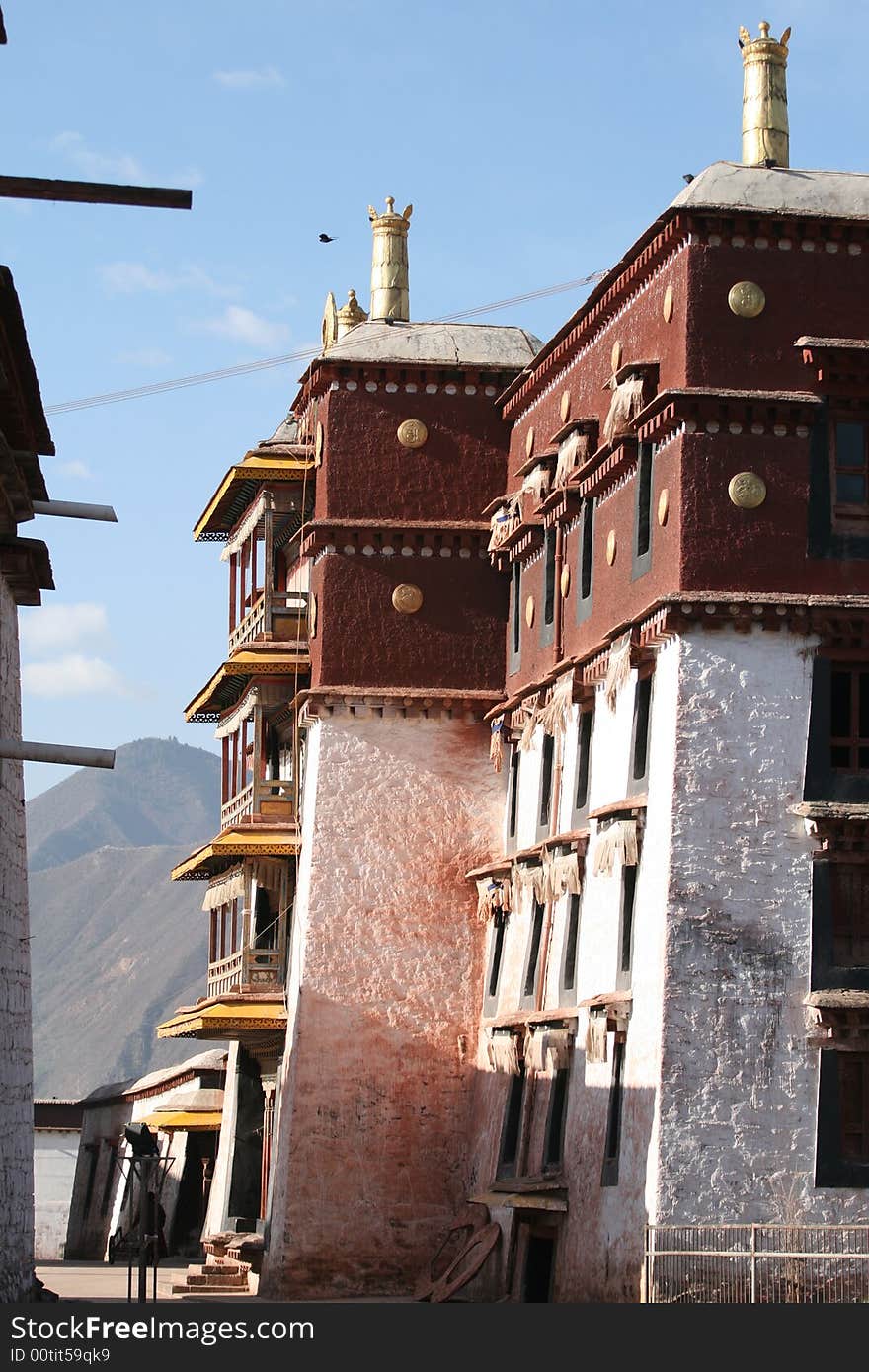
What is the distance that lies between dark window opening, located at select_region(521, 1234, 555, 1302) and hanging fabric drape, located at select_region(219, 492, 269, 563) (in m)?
14.6

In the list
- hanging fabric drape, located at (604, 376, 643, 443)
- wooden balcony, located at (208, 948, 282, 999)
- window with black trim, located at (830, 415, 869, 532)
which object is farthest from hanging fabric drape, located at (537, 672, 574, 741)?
wooden balcony, located at (208, 948, 282, 999)

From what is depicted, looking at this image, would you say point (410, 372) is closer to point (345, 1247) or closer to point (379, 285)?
point (379, 285)

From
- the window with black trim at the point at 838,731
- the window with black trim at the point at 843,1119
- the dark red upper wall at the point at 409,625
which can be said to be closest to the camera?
the window with black trim at the point at 843,1119

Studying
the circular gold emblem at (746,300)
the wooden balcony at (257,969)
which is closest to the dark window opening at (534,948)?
the wooden balcony at (257,969)

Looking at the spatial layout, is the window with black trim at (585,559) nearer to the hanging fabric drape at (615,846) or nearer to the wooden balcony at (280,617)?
the hanging fabric drape at (615,846)

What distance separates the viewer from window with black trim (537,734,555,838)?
42000 mm

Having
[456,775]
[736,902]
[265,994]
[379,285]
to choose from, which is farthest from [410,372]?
[736,902]

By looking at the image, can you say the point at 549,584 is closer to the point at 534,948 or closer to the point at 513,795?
the point at 513,795

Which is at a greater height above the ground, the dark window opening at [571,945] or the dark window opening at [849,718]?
the dark window opening at [849,718]

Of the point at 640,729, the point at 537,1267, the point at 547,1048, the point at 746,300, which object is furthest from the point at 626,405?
the point at 537,1267

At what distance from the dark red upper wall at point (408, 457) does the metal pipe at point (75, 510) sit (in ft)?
51.7

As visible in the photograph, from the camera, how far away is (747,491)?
35500 millimetres

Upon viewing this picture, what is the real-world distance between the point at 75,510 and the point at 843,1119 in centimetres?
1265

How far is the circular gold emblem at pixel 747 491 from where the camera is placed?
35469 millimetres
